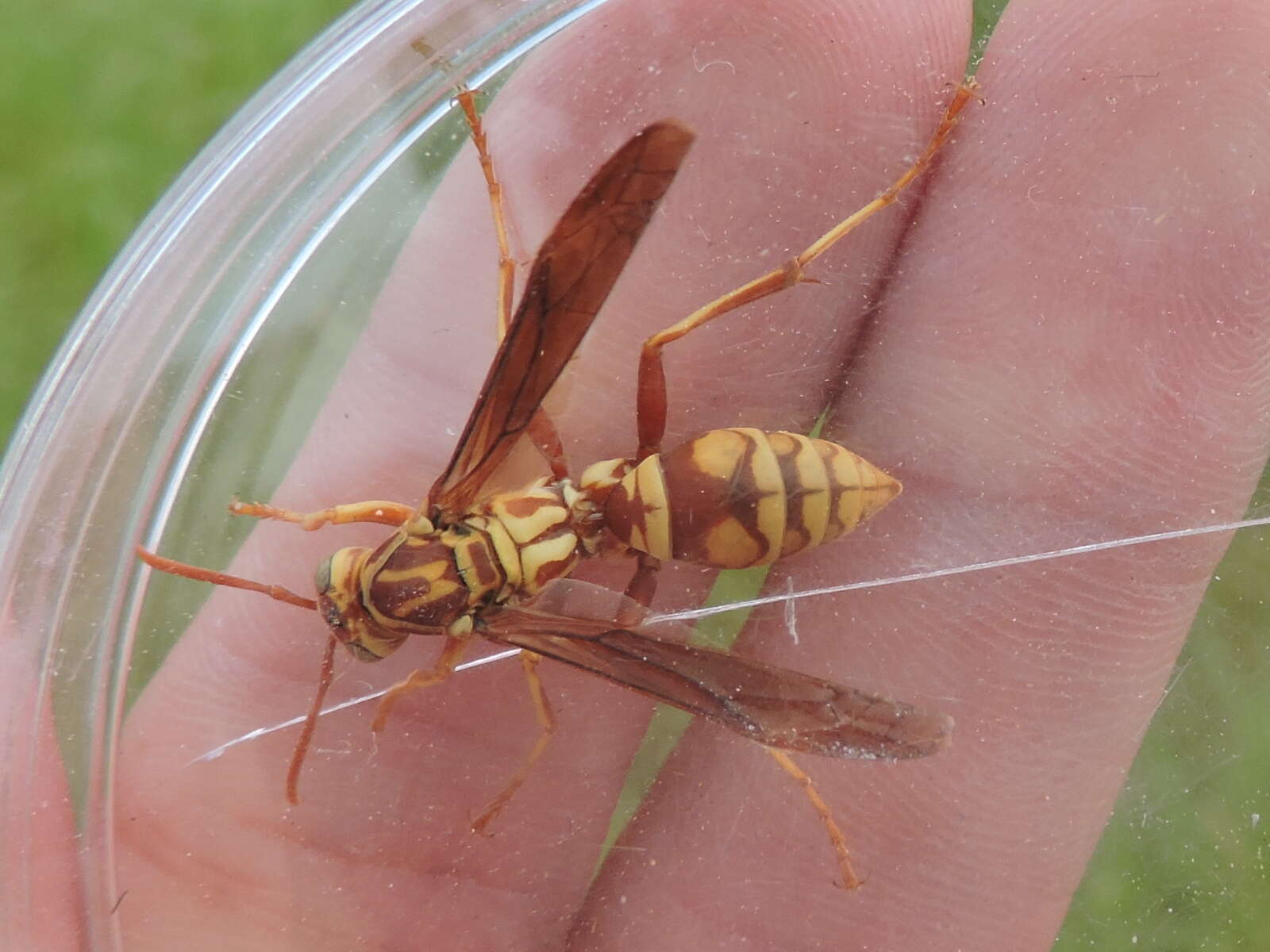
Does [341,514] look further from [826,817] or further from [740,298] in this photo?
[826,817]

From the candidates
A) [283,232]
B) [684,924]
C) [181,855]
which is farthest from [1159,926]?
[283,232]

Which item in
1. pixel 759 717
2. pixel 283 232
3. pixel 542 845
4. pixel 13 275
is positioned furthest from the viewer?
pixel 13 275

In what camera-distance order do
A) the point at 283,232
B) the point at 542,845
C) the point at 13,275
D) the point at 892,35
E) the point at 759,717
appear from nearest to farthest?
the point at 759,717
the point at 892,35
the point at 542,845
the point at 283,232
the point at 13,275

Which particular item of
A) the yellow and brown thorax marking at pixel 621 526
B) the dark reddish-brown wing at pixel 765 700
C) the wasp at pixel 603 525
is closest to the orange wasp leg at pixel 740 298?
the wasp at pixel 603 525

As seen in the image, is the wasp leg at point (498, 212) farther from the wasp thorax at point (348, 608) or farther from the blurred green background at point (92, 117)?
the blurred green background at point (92, 117)

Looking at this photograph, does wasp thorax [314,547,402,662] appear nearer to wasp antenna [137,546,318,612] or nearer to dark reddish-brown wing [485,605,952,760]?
wasp antenna [137,546,318,612]

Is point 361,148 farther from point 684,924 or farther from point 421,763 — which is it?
point 684,924

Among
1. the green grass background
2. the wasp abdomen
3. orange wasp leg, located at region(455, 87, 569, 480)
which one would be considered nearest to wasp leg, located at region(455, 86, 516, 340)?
orange wasp leg, located at region(455, 87, 569, 480)
